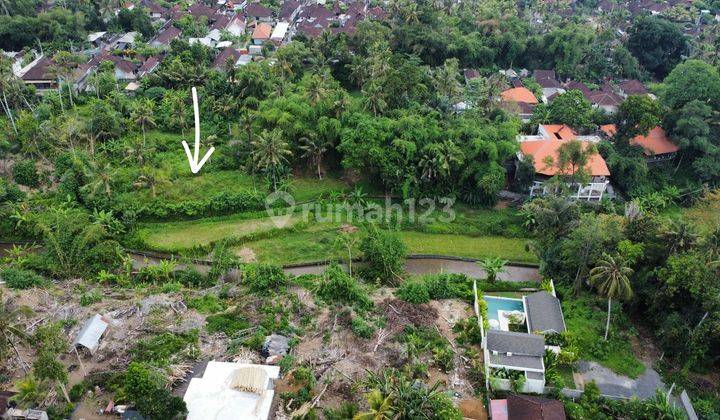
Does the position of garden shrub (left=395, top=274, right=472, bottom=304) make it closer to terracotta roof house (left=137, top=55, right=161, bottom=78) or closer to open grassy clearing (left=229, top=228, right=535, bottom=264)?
open grassy clearing (left=229, top=228, right=535, bottom=264)

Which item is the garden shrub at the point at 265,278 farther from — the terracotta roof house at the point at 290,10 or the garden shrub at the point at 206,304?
the terracotta roof house at the point at 290,10

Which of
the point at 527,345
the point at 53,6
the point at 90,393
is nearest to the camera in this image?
the point at 90,393

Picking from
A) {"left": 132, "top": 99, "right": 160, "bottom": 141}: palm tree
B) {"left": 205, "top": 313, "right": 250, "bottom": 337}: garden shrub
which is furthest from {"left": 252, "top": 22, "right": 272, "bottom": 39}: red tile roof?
{"left": 205, "top": 313, "right": 250, "bottom": 337}: garden shrub

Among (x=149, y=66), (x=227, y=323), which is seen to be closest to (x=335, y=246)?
(x=227, y=323)

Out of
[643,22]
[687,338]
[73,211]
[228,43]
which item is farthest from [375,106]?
[643,22]

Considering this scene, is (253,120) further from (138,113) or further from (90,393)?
(90,393)
